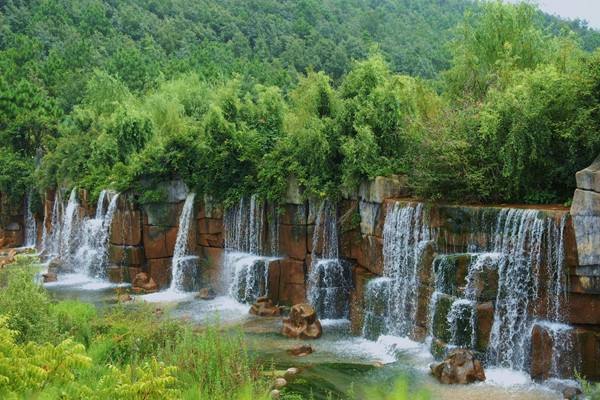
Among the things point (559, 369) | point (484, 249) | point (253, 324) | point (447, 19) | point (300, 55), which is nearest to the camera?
point (559, 369)

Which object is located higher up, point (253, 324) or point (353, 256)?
point (353, 256)

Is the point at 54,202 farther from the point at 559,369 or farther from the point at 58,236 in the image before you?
the point at 559,369

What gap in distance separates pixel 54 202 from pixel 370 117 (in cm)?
1610

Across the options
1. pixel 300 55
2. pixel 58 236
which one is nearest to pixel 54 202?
pixel 58 236

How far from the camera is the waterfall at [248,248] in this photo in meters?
21.1

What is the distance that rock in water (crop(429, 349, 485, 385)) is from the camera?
13742 millimetres

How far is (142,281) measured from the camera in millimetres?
23469

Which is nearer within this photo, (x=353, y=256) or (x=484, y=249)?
→ (x=484, y=249)

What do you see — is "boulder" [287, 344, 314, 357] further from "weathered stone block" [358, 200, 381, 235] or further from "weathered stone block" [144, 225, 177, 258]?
"weathered stone block" [144, 225, 177, 258]

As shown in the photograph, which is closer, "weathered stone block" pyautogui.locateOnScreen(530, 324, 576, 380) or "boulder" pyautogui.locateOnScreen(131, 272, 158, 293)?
"weathered stone block" pyautogui.locateOnScreen(530, 324, 576, 380)

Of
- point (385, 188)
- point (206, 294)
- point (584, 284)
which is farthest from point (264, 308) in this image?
point (584, 284)

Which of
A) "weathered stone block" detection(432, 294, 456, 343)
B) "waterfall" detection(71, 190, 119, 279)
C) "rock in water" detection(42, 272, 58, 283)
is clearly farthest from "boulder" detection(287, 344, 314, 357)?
"rock in water" detection(42, 272, 58, 283)

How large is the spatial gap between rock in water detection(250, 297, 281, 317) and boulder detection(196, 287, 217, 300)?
229cm

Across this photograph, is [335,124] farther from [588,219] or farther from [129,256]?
[129,256]
